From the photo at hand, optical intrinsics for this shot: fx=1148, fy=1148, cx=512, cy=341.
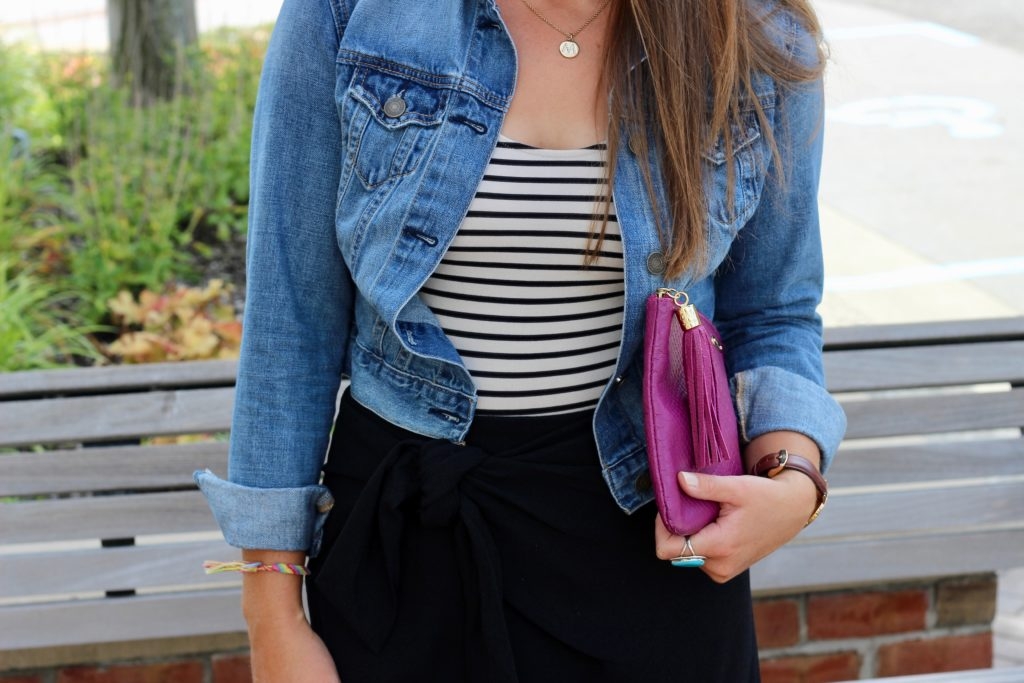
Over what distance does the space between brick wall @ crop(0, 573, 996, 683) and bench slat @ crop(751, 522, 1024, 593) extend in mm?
84

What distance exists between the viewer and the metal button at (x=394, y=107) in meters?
1.35

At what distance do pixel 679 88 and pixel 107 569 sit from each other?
1552mm

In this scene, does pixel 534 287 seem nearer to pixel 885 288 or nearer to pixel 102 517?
pixel 102 517

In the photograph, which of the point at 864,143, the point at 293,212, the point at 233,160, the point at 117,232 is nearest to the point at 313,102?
the point at 293,212

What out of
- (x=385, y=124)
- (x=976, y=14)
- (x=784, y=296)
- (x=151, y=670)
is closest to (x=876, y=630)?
(x=784, y=296)

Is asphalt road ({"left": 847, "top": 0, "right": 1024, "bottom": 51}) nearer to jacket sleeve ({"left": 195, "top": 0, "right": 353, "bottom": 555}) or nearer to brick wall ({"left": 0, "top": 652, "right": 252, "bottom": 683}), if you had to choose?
brick wall ({"left": 0, "top": 652, "right": 252, "bottom": 683})

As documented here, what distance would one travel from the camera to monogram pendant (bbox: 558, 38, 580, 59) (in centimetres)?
144

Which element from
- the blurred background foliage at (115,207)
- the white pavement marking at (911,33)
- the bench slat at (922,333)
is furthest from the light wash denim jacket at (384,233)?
the white pavement marking at (911,33)

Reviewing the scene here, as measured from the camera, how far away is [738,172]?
1460 mm

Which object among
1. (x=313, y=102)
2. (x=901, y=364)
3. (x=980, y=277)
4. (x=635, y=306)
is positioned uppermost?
(x=313, y=102)

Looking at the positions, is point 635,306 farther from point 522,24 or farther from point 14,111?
point 14,111

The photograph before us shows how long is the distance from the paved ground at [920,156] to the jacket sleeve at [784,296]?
0.16 metres

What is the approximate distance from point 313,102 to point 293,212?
0.13 m

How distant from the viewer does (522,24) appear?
4.77ft
